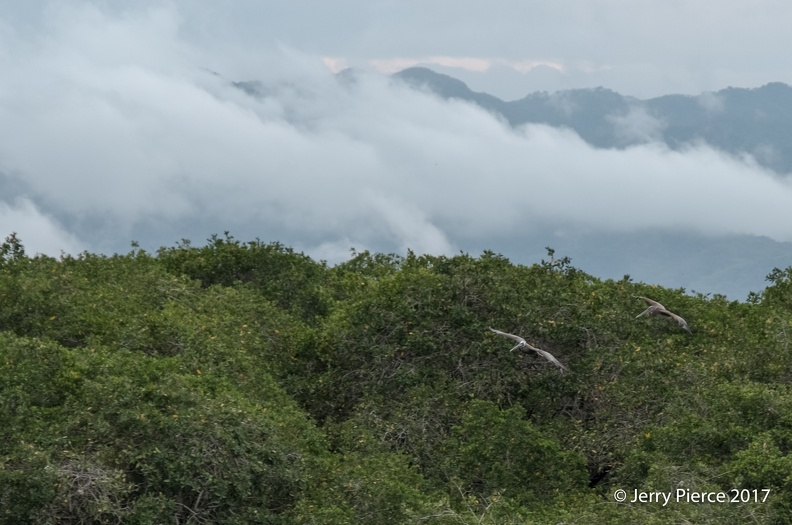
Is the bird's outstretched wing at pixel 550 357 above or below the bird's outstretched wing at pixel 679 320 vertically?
below

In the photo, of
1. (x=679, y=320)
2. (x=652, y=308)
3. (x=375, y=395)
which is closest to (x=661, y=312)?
(x=652, y=308)

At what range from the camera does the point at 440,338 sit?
22.1 metres

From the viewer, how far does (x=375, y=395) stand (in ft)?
70.1

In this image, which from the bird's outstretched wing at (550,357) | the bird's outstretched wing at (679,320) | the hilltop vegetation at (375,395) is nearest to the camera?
the hilltop vegetation at (375,395)

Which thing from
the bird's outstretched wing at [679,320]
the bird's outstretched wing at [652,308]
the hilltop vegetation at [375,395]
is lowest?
the hilltop vegetation at [375,395]

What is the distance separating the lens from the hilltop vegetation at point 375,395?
597 inches

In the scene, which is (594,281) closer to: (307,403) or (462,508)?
(307,403)

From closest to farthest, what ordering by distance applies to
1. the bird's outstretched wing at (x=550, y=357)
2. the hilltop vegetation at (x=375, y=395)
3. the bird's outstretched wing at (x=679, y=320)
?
the hilltop vegetation at (x=375, y=395), the bird's outstretched wing at (x=550, y=357), the bird's outstretched wing at (x=679, y=320)

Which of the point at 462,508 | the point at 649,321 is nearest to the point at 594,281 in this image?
the point at 649,321

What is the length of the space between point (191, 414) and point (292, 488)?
1.84 m

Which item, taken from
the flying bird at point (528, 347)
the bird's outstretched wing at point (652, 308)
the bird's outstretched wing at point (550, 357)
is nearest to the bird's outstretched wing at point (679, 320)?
the bird's outstretched wing at point (652, 308)

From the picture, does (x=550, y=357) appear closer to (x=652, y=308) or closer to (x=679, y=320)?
(x=652, y=308)

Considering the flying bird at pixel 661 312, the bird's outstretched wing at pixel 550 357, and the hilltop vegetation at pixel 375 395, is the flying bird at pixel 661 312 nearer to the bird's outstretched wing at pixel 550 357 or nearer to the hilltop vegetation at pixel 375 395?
the hilltop vegetation at pixel 375 395

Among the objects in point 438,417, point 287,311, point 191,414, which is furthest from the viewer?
point 287,311
